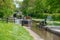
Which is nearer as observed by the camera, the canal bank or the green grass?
the green grass

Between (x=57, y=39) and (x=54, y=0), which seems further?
(x=54, y=0)

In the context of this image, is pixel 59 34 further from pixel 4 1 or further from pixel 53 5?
pixel 4 1

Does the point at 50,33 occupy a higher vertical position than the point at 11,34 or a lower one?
lower

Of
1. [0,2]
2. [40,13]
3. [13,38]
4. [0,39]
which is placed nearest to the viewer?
[0,39]

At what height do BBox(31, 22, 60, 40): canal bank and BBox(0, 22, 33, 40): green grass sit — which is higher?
BBox(0, 22, 33, 40): green grass

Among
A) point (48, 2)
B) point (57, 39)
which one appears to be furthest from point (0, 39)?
point (48, 2)

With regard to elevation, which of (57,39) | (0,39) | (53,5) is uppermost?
(53,5)

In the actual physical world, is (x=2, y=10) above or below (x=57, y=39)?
above

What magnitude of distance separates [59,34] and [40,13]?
3205cm

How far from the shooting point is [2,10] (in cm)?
2381

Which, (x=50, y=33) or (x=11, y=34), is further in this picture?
(x=50, y=33)

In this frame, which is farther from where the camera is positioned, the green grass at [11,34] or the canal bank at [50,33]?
the canal bank at [50,33]

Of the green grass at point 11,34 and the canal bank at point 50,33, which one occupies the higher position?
the green grass at point 11,34

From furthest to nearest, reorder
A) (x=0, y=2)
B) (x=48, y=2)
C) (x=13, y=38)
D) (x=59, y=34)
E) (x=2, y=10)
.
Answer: (x=2, y=10)
(x=0, y=2)
(x=48, y=2)
(x=59, y=34)
(x=13, y=38)
